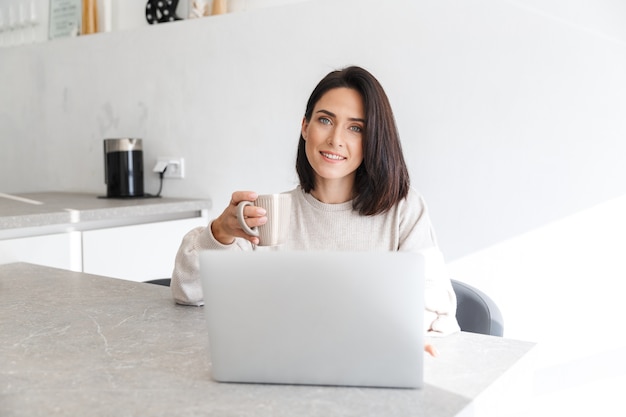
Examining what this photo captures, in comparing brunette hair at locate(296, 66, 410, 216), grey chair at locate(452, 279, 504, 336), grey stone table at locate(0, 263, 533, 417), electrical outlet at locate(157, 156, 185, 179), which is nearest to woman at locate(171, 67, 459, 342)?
brunette hair at locate(296, 66, 410, 216)

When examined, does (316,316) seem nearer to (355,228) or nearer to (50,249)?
(355,228)

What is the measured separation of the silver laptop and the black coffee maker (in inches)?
77.5

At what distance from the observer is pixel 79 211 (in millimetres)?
2150

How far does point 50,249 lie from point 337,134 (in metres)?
1.19

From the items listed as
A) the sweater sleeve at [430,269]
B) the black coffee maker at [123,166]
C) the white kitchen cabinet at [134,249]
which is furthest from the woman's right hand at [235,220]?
the black coffee maker at [123,166]

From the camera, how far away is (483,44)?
1875 millimetres

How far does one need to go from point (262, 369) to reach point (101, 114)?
2.46 meters

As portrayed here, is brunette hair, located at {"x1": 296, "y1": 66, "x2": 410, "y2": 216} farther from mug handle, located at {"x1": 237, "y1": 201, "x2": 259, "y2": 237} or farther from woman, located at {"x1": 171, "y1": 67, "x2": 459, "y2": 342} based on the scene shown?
mug handle, located at {"x1": 237, "y1": 201, "x2": 259, "y2": 237}

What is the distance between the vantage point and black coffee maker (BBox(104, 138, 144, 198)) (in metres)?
2.55

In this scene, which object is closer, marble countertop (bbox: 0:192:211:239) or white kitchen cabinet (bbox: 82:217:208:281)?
marble countertop (bbox: 0:192:211:239)

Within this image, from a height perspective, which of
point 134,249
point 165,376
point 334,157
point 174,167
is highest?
point 334,157

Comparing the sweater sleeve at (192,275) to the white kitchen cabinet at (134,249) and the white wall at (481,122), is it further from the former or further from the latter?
the white kitchen cabinet at (134,249)

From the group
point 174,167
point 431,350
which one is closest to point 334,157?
point 431,350

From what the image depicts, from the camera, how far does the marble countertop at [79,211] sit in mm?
2014
